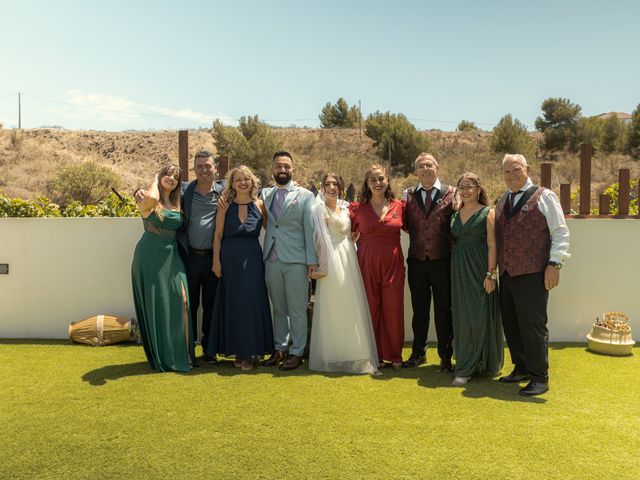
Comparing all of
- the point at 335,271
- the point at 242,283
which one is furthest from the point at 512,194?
the point at 242,283

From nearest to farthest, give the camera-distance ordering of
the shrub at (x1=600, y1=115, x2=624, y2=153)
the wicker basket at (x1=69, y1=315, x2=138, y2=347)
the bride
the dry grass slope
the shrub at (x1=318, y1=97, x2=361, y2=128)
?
the bride < the wicker basket at (x1=69, y1=315, x2=138, y2=347) < the shrub at (x1=600, y1=115, x2=624, y2=153) < the dry grass slope < the shrub at (x1=318, y1=97, x2=361, y2=128)

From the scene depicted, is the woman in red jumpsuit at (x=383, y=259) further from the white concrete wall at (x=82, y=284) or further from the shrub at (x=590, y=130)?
the shrub at (x=590, y=130)

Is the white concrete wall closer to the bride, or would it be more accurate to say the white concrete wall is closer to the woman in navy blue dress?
the bride

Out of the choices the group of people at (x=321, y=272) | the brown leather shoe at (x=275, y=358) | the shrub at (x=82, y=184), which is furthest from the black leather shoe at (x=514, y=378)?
the shrub at (x=82, y=184)

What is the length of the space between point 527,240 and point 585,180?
223 centimetres

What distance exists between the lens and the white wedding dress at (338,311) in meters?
4.50

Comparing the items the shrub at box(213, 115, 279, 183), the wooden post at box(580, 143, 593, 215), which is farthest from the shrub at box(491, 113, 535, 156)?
the wooden post at box(580, 143, 593, 215)

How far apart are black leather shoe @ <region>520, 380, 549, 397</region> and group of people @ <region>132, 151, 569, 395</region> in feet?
0.88

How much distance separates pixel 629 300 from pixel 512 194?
7.82 feet

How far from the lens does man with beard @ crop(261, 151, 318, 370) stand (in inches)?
181

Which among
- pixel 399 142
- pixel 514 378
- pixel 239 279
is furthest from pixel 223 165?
pixel 399 142

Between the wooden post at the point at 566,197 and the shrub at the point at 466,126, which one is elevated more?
the shrub at the point at 466,126

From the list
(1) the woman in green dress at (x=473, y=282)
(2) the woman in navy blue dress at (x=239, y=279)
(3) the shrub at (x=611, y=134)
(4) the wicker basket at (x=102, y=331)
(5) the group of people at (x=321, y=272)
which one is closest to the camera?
(1) the woman in green dress at (x=473, y=282)

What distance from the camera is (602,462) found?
285 cm
